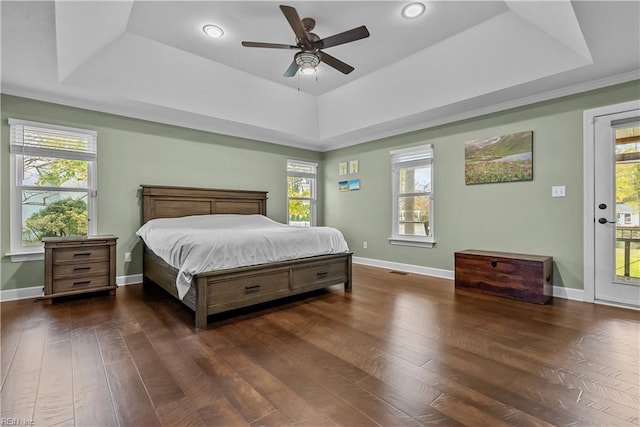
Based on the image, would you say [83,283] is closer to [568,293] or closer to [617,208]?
[568,293]

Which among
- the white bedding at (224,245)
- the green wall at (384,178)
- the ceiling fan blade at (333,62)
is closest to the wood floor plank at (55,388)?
the white bedding at (224,245)

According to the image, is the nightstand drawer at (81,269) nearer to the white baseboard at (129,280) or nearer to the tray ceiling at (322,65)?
the white baseboard at (129,280)

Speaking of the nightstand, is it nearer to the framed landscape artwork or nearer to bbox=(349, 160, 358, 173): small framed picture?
bbox=(349, 160, 358, 173): small framed picture

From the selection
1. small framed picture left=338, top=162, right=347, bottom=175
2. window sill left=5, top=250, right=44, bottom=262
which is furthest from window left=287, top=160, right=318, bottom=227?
window sill left=5, top=250, right=44, bottom=262

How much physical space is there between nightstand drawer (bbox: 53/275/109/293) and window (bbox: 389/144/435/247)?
4171 mm

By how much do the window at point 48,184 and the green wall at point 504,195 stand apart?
4.27 meters

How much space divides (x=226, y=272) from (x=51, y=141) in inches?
115

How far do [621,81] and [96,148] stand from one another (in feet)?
20.0

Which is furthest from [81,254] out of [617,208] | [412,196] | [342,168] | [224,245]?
[617,208]

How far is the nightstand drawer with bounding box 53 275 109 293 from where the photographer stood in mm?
3256

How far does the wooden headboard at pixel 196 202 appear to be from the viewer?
168 inches

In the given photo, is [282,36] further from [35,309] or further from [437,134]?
[35,309]

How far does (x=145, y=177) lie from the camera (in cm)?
429

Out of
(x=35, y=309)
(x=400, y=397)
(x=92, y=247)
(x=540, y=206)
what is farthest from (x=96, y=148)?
(x=540, y=206)
